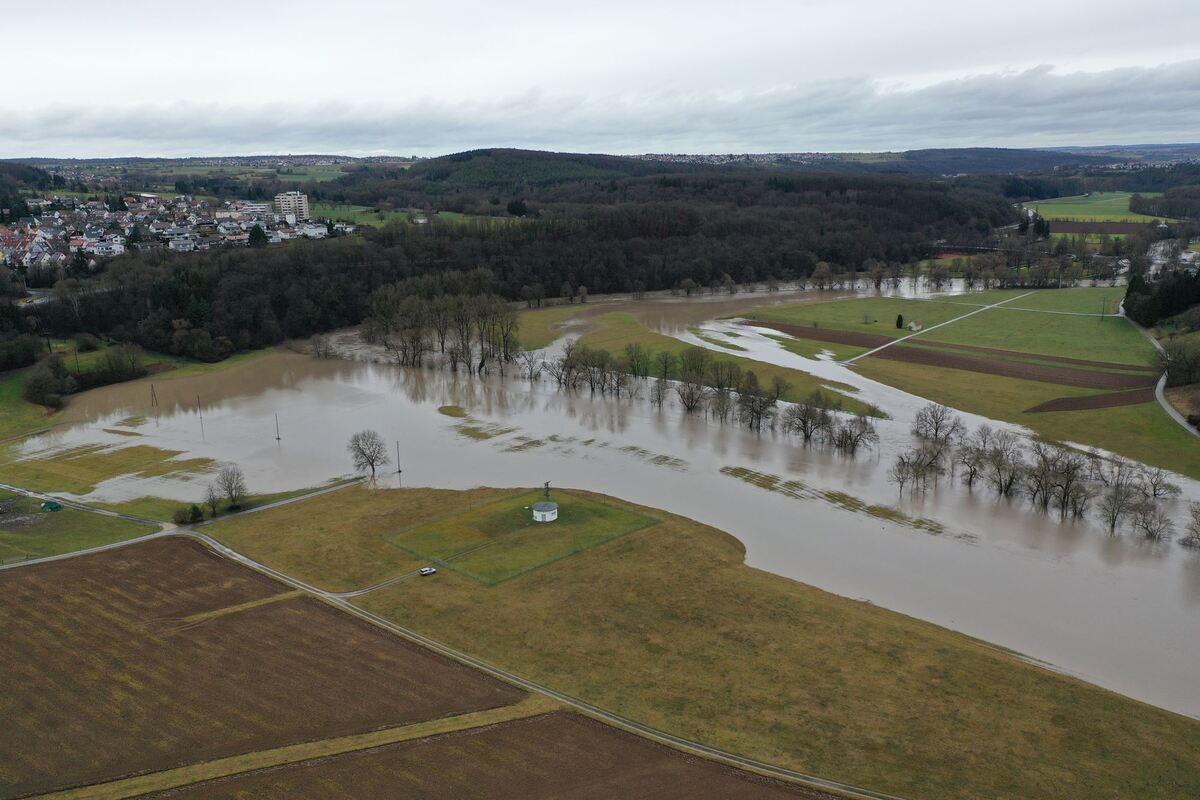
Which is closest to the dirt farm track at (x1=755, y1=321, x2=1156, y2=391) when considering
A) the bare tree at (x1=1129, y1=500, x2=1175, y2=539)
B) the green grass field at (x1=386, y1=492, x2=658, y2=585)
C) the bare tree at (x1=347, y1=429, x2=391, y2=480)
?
the bare tree at (x1=1129, y1=500, x2=1175, y2=539)

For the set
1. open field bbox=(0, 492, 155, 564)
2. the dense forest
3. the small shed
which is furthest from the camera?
the dense forest

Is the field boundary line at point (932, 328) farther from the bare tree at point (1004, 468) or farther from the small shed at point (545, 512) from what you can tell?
the small shed at point (545, 512)

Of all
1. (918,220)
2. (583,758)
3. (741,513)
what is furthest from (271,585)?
(918,220)

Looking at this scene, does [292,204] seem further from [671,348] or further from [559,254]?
[671,348]

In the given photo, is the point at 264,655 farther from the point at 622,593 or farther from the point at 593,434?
the point at 593,434

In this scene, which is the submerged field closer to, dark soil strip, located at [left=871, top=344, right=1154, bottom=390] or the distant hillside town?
dark soil strip, located at [left=871, top=344, right=1154, bottom=390]

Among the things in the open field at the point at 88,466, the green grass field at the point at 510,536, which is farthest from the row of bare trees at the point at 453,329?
the green grass field at the point at 510,536
